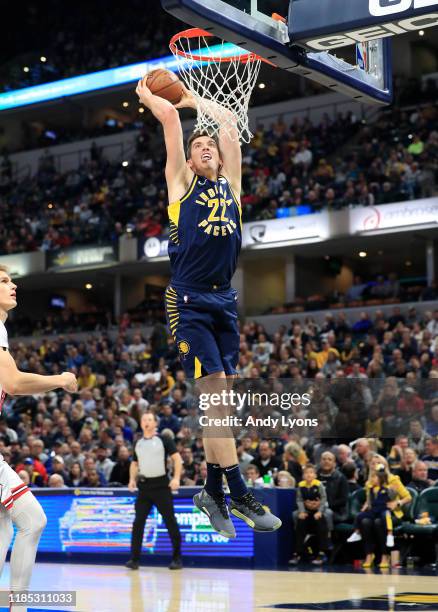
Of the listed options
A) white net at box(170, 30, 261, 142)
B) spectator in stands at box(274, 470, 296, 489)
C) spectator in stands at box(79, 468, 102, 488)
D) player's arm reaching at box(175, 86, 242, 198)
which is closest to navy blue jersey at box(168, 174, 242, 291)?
player's arm reaching at box(175, 86, 242, 198)

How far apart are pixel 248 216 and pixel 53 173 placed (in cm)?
1100

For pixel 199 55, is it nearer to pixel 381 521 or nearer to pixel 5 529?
pixel 5 529

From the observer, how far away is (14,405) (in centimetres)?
2539

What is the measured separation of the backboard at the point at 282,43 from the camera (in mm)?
6434

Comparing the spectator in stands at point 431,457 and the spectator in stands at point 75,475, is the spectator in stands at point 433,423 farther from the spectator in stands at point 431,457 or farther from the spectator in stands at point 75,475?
the spectator in stands at point 75,475

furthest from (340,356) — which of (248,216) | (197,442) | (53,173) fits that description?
(53,173)

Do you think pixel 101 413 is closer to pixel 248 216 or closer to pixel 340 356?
pixel 340 356

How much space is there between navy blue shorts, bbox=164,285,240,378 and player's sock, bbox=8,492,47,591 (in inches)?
76.4

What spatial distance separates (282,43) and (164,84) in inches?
37.2

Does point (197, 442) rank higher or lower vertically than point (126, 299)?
lower

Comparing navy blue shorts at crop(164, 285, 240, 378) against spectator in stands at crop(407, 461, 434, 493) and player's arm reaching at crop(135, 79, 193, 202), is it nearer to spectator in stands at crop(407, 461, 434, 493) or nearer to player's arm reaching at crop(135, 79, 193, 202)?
player's arm reaching at crop(135, 79, 193, 202)

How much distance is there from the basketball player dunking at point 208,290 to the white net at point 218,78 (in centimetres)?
53

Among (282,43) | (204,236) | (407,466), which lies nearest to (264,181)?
(407,466)

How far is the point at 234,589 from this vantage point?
39.7 ft
